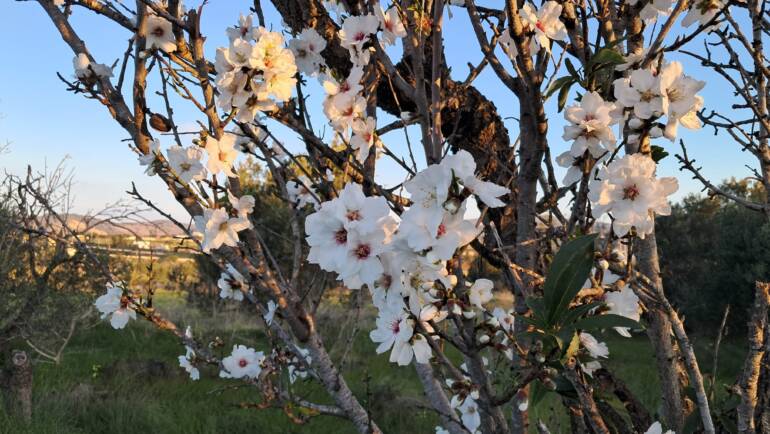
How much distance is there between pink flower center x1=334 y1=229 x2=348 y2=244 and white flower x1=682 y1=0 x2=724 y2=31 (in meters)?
1.26

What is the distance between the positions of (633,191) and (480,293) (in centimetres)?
39

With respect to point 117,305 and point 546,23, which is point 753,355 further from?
point 117,305

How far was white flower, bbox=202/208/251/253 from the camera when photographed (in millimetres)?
1458

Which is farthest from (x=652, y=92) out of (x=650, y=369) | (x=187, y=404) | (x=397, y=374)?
(x=650, y=369)

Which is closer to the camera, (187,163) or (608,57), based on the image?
(608,57)

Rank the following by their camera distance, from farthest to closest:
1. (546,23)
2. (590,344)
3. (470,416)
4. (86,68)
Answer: (470,416) < (86,68) < (546,23) < (590,344)

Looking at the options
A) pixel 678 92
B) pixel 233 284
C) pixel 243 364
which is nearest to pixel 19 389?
pixel 243 364

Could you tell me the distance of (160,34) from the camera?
166 centimetres

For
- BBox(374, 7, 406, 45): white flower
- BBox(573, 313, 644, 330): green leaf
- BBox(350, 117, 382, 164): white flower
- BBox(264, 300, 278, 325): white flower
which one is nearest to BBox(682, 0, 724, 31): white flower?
BBox(374, 7, 406, 45): white flower

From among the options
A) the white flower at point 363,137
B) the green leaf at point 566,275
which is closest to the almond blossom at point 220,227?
the white flower at point 363,137

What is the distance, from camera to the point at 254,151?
6.19 feet

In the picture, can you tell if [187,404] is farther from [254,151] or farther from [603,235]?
[603,235]

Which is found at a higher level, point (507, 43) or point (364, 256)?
point (507, 43)

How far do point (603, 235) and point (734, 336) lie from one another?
370 inches
